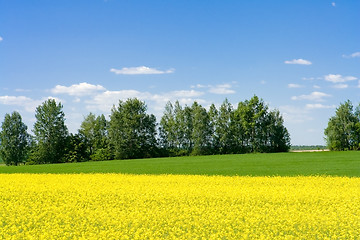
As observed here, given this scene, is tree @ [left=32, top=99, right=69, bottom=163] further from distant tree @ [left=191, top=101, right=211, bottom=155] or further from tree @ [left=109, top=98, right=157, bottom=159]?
distant tree @ [left=191, top=101, right=211, bottom=155]

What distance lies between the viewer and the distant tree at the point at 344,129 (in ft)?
291

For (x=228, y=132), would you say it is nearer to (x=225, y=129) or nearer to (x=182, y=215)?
(x=225, y=129)

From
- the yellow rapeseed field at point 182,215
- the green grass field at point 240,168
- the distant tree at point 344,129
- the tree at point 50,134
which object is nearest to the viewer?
the yellow rapeseed field at point 182,215

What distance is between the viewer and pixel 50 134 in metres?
80.4

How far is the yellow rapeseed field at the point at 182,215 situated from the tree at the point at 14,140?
68513mm

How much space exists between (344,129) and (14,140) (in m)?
70.0

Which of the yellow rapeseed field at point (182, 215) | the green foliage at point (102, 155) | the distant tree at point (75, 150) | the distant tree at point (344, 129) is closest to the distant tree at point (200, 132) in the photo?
the green foliage at point (102, 155)

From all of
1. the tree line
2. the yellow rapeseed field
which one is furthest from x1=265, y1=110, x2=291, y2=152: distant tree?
the yellow rapeseed field

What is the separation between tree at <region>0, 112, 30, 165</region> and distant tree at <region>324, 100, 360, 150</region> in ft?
214

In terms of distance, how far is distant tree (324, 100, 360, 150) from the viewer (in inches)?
3494

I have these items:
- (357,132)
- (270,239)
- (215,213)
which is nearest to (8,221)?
(215,213)

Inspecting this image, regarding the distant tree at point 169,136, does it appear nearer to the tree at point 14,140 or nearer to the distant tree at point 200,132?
the distant tree at point 200,132

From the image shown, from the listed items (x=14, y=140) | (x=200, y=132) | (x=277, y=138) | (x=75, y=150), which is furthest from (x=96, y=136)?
(x=277, y=138)

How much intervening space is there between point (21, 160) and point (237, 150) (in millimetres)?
44251
